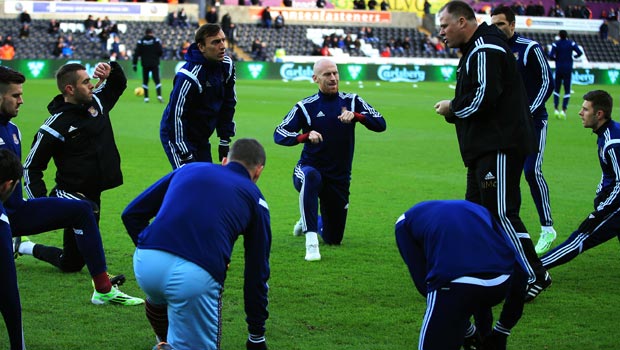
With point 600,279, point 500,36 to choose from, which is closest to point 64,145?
point 500,36

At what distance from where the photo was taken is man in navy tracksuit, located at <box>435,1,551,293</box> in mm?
6898

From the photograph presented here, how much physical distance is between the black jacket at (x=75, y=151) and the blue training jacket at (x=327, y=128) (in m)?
2.18

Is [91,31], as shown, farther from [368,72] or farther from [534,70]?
[534,70]

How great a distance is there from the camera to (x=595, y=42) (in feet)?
200

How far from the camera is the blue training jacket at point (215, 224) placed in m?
5.02

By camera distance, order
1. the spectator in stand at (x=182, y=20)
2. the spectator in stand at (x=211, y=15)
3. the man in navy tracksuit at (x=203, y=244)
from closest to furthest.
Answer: the man in navy tracksuit at (x=203, y=244) → the spectator in stand at (x=211, y=15) → the spectator in stand at (x=182, y=20)

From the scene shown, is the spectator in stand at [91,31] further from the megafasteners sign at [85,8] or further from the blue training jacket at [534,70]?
the blue training jacket at [534,70]

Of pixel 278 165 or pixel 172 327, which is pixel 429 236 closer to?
pixel 172 327

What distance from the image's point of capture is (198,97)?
8938mm

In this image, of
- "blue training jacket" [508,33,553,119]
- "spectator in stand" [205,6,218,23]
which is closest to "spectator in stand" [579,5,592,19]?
"spectator in stand" [205,6,218,23]

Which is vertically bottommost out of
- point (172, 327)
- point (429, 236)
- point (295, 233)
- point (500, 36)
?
point (295, 233)

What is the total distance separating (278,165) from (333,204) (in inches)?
259

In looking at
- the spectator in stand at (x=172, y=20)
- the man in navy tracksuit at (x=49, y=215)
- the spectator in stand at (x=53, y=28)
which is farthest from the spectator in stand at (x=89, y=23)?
the man in navy tracksuit at (x=49, y=215)

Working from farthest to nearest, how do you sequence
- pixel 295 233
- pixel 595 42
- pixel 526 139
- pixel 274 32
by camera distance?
pixel 595 42 < pixel 274 32 < pixel 295 233 < pixel 526 139
